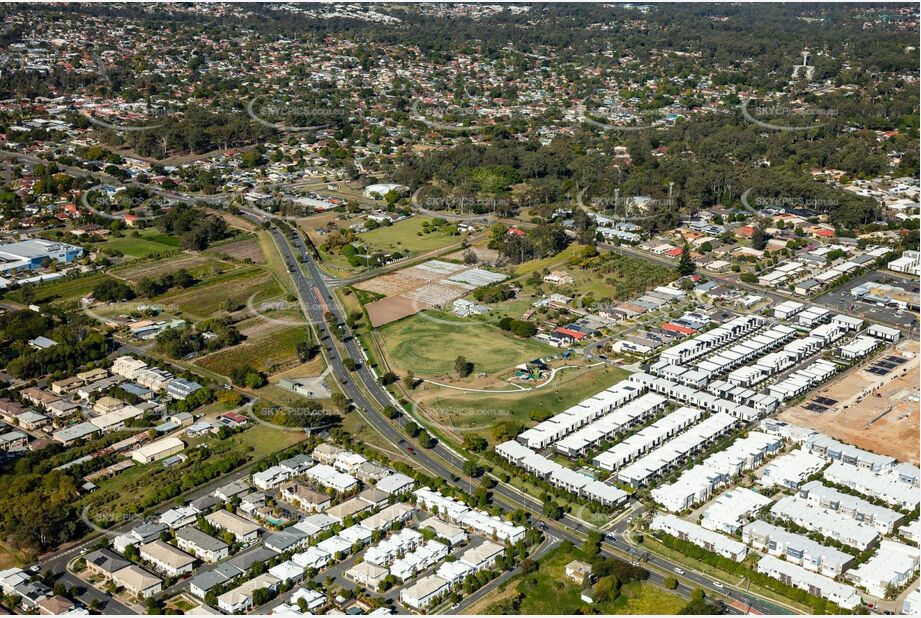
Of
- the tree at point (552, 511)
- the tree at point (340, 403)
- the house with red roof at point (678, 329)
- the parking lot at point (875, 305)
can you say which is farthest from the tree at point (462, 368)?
the parking lot at point (875, 305)

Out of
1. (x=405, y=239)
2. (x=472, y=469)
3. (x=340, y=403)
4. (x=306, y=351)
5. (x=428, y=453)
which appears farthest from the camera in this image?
(x=405, y=239)

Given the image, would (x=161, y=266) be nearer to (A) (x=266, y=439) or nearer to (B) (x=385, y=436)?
(A) (x=266, y=439)

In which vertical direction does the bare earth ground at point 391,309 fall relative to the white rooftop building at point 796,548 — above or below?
above

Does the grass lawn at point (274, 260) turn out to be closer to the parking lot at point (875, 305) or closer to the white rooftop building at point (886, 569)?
the parking lot at point (875, 305)

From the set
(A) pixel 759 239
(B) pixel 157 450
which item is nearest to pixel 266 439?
(B) pixel 157 450

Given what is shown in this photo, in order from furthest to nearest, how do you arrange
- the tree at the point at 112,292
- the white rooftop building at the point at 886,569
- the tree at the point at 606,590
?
the tree at the point at 112,292, the white rooftop building at the point at 886,569, the tree at the point at 606,590

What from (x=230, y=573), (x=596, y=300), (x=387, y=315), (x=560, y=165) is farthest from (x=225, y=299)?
(x=560, y=165)

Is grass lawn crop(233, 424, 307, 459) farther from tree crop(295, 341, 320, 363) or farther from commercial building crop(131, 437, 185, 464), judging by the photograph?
tree crop(295, 341, 320, 363)
